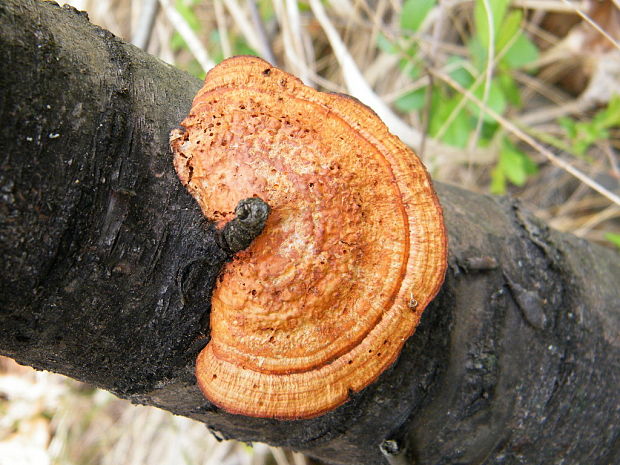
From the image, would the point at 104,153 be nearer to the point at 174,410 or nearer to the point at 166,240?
the point at 166,240

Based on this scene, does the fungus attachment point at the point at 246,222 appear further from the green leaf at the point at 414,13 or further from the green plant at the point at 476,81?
the green leaf at the point at 414,13

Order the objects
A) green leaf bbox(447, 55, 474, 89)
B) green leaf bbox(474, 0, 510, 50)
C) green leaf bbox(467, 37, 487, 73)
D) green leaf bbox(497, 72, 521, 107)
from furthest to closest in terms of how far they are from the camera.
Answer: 1. green leaf bbox(497, 72, 521, 107)
2. green leaf bbox(447, 55, 474, 89)
3. green leaf bbox(467, 37, 487, 73)
4. green leaf bbox(474, 0, 510, 50)

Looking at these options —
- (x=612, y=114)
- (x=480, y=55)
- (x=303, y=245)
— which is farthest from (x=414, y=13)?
(x=303, y=245)

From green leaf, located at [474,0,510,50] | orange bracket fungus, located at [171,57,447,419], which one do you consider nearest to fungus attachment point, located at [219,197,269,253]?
orange bracket fungus, located at [171,57,447,419]

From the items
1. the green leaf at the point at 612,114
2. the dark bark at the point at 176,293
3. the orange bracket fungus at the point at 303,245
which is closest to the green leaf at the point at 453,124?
the green leaf at the point at 612,114

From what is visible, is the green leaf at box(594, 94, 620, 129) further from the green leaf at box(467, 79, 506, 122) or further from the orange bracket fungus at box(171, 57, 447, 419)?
the orange bracket fungus at box(171, 57, 447, 419)

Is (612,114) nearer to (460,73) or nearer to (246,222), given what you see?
(460,73)
